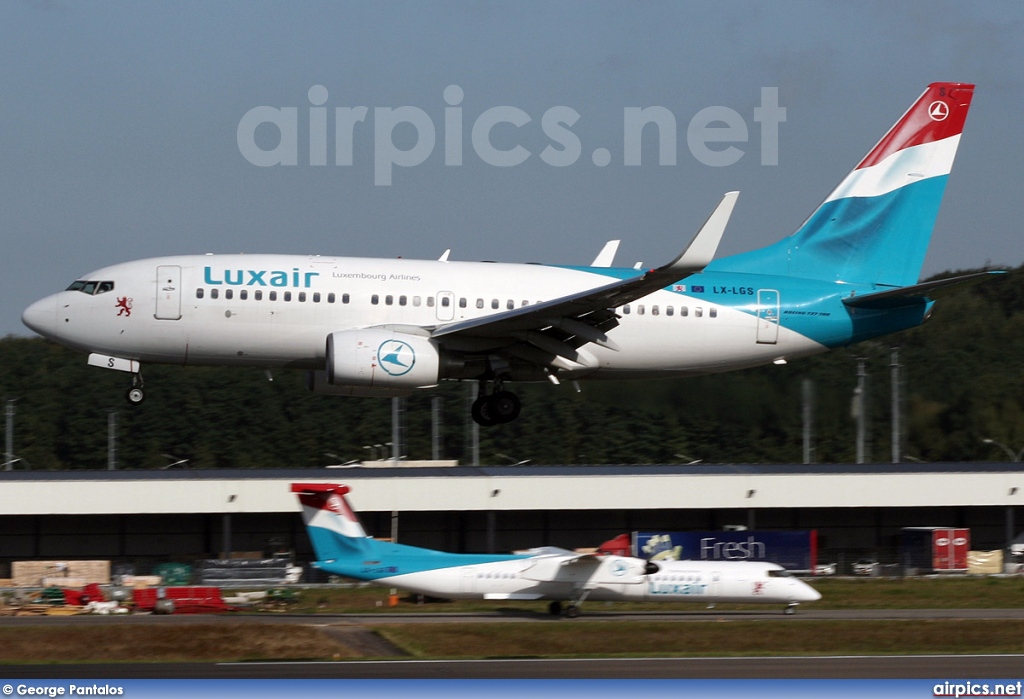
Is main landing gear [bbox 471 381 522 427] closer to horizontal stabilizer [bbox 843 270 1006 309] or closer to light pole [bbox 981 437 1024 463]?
horizontal stabilizer [bbox 843 270 1006 309]

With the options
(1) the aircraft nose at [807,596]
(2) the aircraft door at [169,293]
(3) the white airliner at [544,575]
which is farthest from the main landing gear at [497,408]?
(1) the aircraft nose at [807,596]

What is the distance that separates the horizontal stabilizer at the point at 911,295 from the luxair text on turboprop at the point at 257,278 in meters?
14.0

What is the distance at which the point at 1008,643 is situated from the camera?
30250mm

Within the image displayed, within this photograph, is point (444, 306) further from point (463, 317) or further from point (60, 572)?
point (60, 572)

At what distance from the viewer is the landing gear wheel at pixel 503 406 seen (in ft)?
113

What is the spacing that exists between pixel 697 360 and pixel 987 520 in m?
26.8

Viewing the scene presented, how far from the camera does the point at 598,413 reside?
8700 cm

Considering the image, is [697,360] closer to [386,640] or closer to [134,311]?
[386,640]

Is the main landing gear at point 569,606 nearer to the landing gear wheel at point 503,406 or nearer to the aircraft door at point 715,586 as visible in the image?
the aircraft door at point 715,586

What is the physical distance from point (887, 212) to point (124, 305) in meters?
20.7

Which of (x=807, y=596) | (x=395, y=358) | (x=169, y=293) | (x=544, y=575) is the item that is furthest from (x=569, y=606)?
(x=169, y=293)

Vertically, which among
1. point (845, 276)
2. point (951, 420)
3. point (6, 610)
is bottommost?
point (6, 610)

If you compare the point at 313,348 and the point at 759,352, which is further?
the point at 759,352

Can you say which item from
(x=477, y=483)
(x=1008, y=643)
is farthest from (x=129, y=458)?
(x=1008, y=643)
